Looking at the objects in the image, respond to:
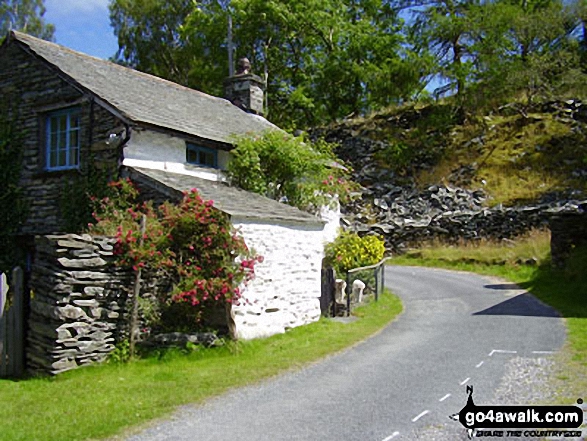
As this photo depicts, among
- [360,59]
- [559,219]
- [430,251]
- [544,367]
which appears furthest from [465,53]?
[544,367]

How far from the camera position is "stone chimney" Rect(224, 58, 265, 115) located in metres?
22.0

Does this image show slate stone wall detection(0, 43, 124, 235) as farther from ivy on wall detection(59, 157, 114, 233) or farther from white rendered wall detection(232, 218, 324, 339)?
white rendered wall detection(232, 218, 324, 339)

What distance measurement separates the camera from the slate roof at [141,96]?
43.5 feet

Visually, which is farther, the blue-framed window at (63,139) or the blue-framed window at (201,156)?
the blue-framed window at (201,156)

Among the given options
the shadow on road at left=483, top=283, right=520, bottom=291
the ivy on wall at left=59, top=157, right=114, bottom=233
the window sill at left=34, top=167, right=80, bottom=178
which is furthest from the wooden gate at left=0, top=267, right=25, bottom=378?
the shadow on road at left=483, top=283, right=520, bottom=291

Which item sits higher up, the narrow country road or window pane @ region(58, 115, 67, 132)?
window pane @ region(58, 115, 67, 132)

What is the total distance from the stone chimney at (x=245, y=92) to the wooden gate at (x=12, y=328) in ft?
46.7

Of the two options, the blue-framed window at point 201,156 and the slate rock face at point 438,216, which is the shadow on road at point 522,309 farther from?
the blue-framed window at point 201,156

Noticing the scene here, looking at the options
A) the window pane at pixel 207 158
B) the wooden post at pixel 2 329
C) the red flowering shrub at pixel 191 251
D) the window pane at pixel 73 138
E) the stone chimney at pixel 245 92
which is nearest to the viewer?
the wooden post at pixel 2 329

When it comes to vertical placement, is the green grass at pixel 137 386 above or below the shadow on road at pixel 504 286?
below

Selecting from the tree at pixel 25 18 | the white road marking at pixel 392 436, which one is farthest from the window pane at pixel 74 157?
the tree at pixel 25 18

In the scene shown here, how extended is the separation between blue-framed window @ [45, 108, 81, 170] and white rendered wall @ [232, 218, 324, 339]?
565 centimetres

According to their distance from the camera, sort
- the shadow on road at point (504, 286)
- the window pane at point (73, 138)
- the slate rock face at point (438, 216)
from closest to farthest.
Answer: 1. the window pane at point (73, 138)
2. the shadow on road at point (504, 286)
3. the slate rock face at point (438, 216)

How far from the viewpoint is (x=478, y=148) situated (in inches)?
1227
